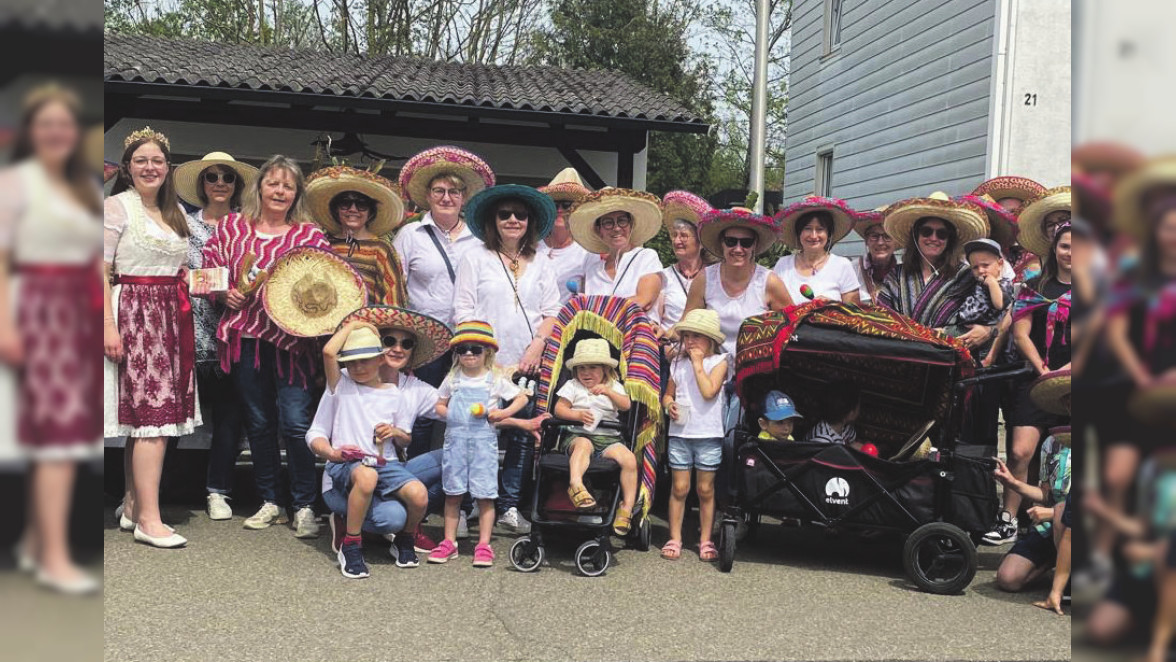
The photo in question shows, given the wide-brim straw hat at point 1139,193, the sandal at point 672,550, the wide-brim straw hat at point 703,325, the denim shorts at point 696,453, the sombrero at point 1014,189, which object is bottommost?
the sandal at point 672,550

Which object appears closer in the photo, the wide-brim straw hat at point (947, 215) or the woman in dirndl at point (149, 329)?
the woman in dirndl at point (149, 329)

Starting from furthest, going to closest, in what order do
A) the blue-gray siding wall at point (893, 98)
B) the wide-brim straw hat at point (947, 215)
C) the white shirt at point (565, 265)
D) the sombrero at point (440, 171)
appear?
the blue-gray siding wall at point (893, 98) < the white shirt at point (565, 265) < the sombrero at point (440, 171) < the wide-brim straw hat at point (947, 215)

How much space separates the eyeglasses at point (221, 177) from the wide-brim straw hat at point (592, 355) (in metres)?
2.16

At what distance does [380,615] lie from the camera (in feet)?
15.3

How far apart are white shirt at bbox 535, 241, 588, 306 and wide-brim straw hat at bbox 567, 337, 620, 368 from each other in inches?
33.3

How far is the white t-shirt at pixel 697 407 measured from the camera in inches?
231

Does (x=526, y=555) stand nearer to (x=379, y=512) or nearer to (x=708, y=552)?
(x=379, y=512)

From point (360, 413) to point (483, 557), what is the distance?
90 centimetres

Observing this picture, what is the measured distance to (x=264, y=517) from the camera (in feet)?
20.2

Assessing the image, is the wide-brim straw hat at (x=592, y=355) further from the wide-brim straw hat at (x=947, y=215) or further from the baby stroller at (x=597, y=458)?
the wide-brim straw hat at (x=947, y=215)

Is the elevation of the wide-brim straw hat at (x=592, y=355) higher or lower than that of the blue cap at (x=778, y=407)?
higher

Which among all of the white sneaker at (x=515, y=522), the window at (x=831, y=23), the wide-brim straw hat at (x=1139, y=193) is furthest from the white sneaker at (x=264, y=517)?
the window at (x=831, y=23)

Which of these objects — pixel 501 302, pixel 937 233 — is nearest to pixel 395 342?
pixel 501 302

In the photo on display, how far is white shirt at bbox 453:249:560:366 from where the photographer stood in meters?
6.12
